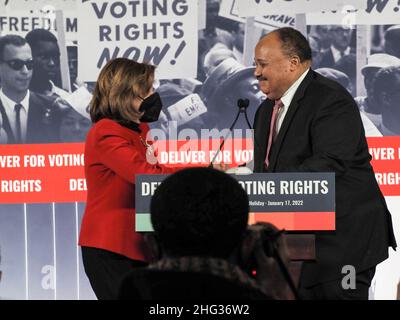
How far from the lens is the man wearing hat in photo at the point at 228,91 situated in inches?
205

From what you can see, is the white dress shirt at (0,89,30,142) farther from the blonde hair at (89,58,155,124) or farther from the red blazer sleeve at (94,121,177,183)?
the red blazer sleeve at (94,121,177,183)

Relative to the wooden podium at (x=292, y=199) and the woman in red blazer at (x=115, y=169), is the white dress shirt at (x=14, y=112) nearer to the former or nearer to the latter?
the woman in red blazer at (x=115, y=169)

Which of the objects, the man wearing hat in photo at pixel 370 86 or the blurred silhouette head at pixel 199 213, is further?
the man wearing hat in photo at pixel 370 86

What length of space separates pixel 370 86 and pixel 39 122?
77.8 inches

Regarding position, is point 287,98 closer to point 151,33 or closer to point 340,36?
point 340,36

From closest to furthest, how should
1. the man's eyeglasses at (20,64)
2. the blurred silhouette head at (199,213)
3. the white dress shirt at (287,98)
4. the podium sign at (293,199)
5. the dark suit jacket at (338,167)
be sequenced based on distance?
the blurred silhouette head at (199,213) < the podium sign at (293,199) < the dark suit jacket at (338,167) < the white dress shirt at (287,98) < the man's eyeglasses at (20,64)

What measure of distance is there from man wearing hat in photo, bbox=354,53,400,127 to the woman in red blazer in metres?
1.88

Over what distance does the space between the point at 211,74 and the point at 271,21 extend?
47 centimetres

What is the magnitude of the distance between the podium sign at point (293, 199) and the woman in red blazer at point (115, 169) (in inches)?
21.1

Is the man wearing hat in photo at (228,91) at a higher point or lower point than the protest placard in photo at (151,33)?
lower

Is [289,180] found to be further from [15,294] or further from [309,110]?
[15,294]

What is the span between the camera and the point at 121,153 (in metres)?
3.45

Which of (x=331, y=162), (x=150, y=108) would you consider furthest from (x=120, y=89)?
(x=331, y=162)

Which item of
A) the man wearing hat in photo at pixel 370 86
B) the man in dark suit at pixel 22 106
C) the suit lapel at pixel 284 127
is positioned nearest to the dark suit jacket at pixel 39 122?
the man in dark suit at pixel 22 106
